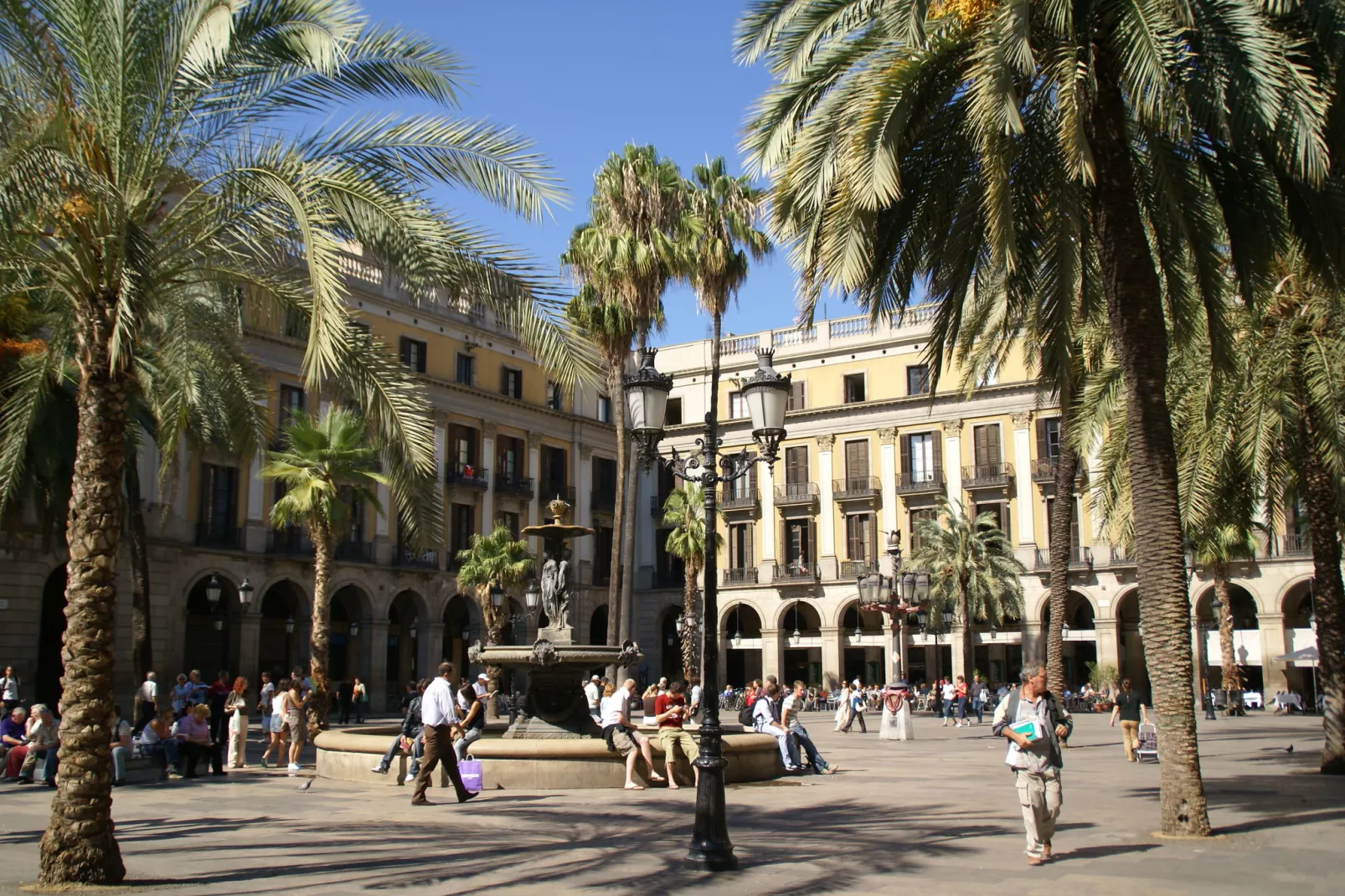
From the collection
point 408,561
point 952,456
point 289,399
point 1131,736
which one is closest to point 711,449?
point 1131,736

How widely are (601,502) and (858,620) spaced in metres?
12.0

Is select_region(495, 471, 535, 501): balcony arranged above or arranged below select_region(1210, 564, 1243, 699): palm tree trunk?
above

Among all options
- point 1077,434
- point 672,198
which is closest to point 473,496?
point 672,198

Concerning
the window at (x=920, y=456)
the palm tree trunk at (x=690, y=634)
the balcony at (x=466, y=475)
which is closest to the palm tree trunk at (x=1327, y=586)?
the palm tree trunk at (x=690, y=634)

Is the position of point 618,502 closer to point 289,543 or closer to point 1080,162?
point 289,543

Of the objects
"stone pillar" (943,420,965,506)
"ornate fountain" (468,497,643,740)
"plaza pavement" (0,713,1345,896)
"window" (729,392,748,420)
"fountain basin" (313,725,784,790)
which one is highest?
"window" (729,392,748,420)

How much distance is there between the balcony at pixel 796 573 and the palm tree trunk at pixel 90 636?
4463 cm

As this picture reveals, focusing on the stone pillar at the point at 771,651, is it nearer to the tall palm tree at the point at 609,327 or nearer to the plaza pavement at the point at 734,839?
the tall palm tree at the point at 609,327

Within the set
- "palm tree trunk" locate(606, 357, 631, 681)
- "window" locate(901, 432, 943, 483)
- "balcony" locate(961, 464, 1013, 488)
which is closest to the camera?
"palm tree trunk" locate(606, 357, 631, 681)

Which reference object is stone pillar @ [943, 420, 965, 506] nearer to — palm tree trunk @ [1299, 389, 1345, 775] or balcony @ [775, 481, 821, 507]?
balcony @ [775, 481, 821, 507]

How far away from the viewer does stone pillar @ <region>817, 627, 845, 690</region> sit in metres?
51.8

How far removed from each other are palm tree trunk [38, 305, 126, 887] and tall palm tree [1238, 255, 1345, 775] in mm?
12724

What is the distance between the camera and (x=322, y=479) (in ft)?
91.0

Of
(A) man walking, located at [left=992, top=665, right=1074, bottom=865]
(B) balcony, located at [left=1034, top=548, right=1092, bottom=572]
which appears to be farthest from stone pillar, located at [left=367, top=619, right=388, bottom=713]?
(A) man walking, located at [left=992, top=665, right=1074, bottom=865]
